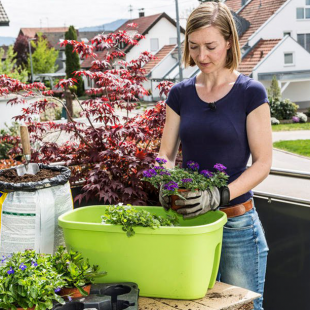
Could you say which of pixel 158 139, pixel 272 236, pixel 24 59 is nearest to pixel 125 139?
pixel 158 139

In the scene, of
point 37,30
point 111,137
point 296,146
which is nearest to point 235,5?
point 296,146

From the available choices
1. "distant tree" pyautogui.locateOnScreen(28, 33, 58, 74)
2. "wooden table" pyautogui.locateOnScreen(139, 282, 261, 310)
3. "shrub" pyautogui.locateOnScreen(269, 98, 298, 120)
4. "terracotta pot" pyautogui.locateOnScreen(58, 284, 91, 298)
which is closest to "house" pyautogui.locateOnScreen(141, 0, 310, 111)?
"shrub" pyautogui.locateOnScreen(269, 98, 298, 120)

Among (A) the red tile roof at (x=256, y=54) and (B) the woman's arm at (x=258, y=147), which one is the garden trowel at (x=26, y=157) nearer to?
(B) the woman's arm at (x=258, y=147)

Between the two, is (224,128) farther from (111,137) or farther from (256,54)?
(256,54)

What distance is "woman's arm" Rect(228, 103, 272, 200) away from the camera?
1.63 m

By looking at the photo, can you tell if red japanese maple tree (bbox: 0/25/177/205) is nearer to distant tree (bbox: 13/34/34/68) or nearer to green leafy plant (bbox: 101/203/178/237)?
green leafy plant (bbox: 101/203/178/237)

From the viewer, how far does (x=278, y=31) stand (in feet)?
90.6

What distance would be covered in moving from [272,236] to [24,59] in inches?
2209

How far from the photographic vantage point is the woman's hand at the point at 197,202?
4.81 feet

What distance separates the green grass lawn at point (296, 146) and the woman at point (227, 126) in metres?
11.8

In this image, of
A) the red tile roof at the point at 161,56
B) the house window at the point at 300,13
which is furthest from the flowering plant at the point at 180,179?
the red tile roof at the point at 161,56

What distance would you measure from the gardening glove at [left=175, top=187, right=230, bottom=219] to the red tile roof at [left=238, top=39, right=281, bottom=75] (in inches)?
948

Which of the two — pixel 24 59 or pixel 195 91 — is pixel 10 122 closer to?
pixel 195 91

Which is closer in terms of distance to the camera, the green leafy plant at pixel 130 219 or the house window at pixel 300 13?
the green leafy plant at pixel 130 219
